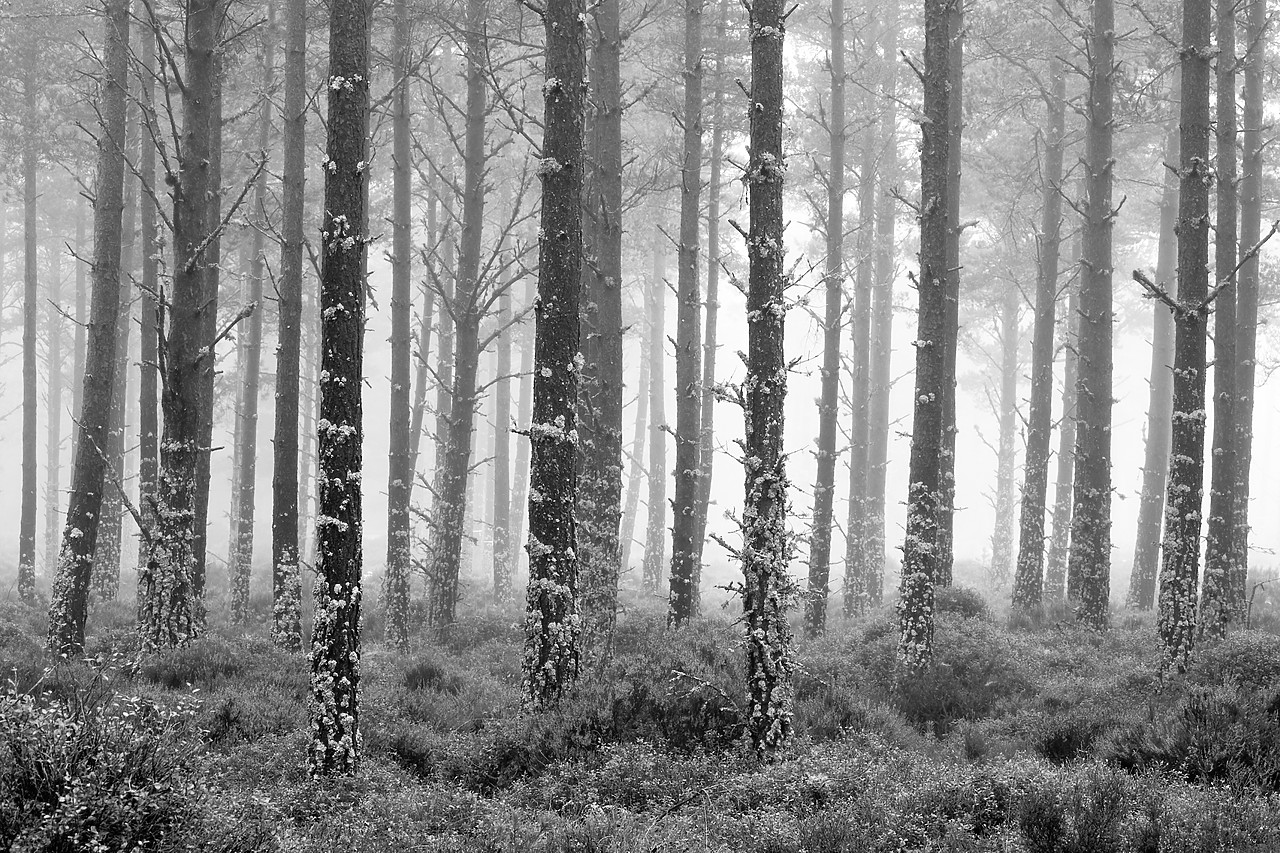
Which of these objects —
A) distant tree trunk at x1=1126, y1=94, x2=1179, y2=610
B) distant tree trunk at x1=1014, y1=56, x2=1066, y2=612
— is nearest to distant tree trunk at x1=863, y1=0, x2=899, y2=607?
distant tree trunk at x1=1014, y1=56, x2=1066, y2=612

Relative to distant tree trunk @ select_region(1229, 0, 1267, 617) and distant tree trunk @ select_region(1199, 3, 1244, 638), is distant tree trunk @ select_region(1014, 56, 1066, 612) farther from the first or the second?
distant tree trunk @ select_region(1229, 0, 1267, 617)

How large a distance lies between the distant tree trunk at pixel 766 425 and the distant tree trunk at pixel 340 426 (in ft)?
9.81

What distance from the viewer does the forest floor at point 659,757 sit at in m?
4.86

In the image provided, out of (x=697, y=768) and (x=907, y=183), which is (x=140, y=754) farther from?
(x=907, y=183)

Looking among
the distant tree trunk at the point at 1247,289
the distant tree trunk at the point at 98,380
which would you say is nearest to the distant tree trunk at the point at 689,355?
the distant tree trunk at the point at 98,380

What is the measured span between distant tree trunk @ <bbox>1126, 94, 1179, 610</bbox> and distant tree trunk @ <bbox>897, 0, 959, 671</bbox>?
1038 centimetres

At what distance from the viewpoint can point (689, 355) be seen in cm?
1396

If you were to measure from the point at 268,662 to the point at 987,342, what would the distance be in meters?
40.0

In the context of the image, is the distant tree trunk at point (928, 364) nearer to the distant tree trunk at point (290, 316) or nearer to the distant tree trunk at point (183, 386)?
the distant tree trunk at point (183, 386)

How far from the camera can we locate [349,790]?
6.04m

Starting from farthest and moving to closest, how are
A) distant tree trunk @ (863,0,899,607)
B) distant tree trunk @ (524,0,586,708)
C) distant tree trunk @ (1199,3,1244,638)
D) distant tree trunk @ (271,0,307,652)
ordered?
distant tree trunk @ (863,0,899,607), distant tree trunk @ (271,0,307,652), distant tree trunk @ (1199,3,1244,638), distant tree trunk @ (524,0,586,708)

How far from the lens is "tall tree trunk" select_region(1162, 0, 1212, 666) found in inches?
356

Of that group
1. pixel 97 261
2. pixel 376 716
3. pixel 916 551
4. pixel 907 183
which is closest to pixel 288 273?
pixel 97 261

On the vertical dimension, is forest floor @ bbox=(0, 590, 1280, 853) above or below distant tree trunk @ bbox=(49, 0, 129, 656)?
below
